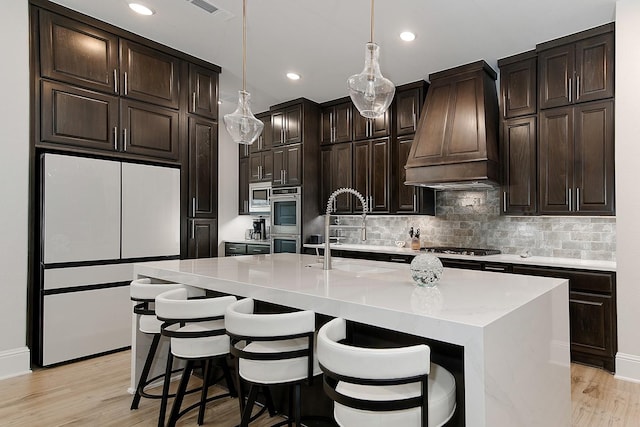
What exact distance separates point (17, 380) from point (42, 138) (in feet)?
6.16

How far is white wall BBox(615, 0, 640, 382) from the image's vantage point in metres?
2.90

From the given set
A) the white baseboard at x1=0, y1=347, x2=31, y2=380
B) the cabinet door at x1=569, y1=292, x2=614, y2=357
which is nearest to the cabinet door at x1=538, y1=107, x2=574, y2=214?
the cabinet door at x1=569, y1=292, x2=614, y2=357

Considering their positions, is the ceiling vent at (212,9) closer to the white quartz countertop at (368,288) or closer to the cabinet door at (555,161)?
the white quartz countertop at (368,288)

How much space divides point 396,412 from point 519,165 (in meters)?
3.37

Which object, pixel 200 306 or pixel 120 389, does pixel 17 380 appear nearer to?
pixel 120 389

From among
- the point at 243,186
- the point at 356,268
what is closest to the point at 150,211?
the point at 356,268

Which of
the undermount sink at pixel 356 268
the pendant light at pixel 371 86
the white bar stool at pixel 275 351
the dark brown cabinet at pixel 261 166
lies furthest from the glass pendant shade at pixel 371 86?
the dark brown cabinet at pixel 261 166

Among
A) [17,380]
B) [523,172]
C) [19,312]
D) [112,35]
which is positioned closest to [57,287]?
[19,312]

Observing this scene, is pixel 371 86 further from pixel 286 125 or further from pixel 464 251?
pixel 286 125

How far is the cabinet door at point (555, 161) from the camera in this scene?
3.53 meters

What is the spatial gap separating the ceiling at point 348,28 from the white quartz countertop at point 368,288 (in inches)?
81.3

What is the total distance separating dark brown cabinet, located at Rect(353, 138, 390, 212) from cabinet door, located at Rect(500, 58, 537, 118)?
1.47 metres

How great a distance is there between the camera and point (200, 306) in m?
1.89

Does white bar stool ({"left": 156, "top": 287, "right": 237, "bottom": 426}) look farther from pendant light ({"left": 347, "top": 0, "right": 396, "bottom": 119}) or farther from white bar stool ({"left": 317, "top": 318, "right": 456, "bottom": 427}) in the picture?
pendant light ({"left": 347, "top": 0, "right": 396, "bottom": 119})
